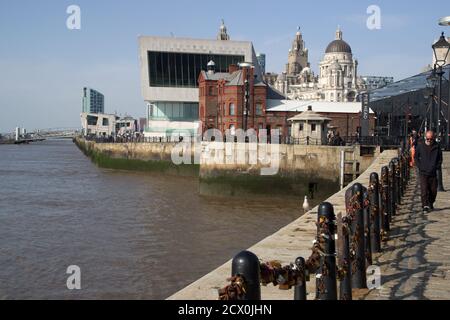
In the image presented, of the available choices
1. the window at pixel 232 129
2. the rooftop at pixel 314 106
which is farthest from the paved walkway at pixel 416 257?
the rooftop at pixel 314 106

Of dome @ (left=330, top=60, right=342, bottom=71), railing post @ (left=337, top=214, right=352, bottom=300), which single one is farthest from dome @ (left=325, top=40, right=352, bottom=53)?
railing post @ (left=337, top=214, right=352, bottom=300)

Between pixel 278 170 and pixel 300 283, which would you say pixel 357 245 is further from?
pixel 278 170

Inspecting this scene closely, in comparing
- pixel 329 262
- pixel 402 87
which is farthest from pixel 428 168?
pixel 402 87

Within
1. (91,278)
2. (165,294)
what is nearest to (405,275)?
(165,294)

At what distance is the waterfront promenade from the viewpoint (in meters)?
6.06

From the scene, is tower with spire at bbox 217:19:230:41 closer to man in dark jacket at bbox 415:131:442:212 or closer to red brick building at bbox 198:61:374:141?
red brick building at bbox 198:61:374:141

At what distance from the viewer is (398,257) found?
7.98 m

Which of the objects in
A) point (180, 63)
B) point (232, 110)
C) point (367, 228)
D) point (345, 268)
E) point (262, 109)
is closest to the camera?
point (345, 268)

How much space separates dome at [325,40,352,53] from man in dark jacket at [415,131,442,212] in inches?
6029

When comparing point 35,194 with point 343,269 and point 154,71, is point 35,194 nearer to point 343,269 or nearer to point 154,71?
point 343,269

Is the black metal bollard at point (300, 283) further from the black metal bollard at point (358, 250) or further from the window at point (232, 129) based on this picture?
the window at point (232, 129)

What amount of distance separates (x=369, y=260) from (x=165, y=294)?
6.18 m

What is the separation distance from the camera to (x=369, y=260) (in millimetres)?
7430

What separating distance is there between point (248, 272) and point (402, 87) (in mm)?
51744
